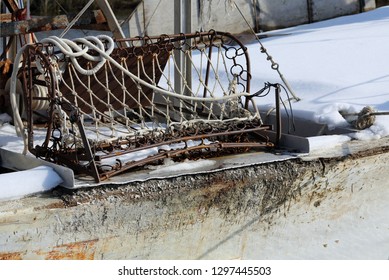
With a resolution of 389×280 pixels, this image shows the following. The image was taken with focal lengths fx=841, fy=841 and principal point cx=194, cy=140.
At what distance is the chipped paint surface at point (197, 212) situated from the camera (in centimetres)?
358

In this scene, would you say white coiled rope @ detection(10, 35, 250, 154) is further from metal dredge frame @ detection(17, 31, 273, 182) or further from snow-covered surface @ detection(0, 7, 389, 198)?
snow-covered surface @ detection(0, 7, 389, 198)

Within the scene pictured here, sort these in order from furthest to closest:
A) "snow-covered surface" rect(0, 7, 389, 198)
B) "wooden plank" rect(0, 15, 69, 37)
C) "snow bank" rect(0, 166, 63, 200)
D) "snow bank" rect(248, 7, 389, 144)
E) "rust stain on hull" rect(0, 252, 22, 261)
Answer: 1. "wooden plank" rect(0, 15, 69, 37)
2. "snow bank" rect(248, 7, 389, 144)
3. "snow-covered surface" rect(0, 7, 389, 198)
4. "snow bank" rect(0, 166, 63, 200)
5. "rust stain on hull" rect(0, 252, 22, 261)

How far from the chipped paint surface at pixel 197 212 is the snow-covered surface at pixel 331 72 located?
7.2 inches

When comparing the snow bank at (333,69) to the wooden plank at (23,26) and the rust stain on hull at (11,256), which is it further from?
the rust stain on hull at (11,256)

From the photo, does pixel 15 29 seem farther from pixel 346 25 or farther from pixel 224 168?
pixel 346 25

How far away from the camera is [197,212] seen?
159 inches

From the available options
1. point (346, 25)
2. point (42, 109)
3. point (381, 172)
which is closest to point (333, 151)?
point (381, 172)

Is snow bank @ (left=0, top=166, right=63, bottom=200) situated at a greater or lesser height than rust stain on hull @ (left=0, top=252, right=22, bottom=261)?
greater

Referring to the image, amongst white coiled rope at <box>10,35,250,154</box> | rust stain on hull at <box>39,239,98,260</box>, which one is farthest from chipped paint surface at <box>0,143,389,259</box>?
white coiled rope at <box>10,35,250,154</box>

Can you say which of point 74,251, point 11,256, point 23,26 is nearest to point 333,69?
point 23,26

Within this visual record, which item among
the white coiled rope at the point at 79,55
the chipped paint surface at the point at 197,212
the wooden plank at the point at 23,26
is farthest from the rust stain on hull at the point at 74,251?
the wooden plank at the point at 23,26

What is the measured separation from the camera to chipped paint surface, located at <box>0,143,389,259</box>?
3576 millimetres

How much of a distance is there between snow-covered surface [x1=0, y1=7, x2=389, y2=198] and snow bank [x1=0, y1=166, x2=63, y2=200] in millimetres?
26
